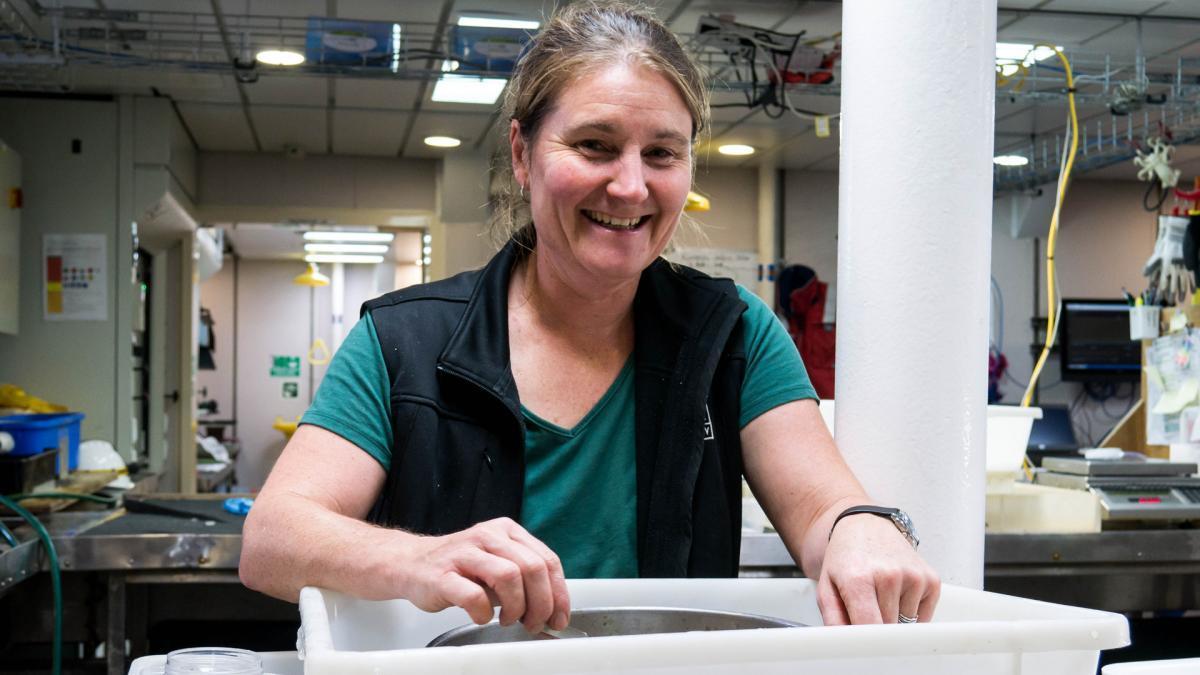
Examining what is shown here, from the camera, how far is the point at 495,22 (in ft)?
15.4

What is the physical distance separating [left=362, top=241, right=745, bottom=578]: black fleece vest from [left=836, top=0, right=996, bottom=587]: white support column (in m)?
0.16

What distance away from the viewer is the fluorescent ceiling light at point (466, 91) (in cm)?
546

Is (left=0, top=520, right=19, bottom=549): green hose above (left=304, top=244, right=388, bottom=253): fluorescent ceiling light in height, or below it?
below

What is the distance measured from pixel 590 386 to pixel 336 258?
12.1 metres

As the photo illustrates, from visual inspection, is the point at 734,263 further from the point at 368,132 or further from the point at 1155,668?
the point at 1155,668

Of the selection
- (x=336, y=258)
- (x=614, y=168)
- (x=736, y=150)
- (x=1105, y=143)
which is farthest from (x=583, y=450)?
(x=336, y=258)

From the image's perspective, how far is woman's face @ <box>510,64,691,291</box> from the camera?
3.73ft

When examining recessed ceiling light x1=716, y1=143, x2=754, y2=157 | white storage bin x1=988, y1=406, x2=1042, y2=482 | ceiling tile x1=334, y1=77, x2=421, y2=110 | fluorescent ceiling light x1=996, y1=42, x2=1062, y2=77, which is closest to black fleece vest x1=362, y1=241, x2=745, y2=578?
white storage bin x1=988, y1=406, x2=1042, y2=482

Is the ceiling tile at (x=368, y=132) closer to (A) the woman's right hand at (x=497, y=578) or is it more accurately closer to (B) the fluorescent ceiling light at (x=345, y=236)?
(B) the fluorescent ceiling light at (x=345, y=236)

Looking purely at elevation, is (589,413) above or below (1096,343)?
below

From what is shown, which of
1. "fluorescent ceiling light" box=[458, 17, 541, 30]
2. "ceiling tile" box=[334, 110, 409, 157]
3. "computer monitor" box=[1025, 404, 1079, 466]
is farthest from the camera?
"computer monitor" box=[1025, 404, 1079, 466]

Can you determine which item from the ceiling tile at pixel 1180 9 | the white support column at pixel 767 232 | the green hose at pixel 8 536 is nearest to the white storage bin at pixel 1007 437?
the green hose at pixel 8 536

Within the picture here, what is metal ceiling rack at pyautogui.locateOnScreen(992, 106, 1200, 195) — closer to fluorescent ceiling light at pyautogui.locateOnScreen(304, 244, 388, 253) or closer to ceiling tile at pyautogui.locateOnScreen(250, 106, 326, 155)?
ceiling tile at pyautogui.locateOnScreen(250, 106, 326, 155)

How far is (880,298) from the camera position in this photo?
4.03ft
